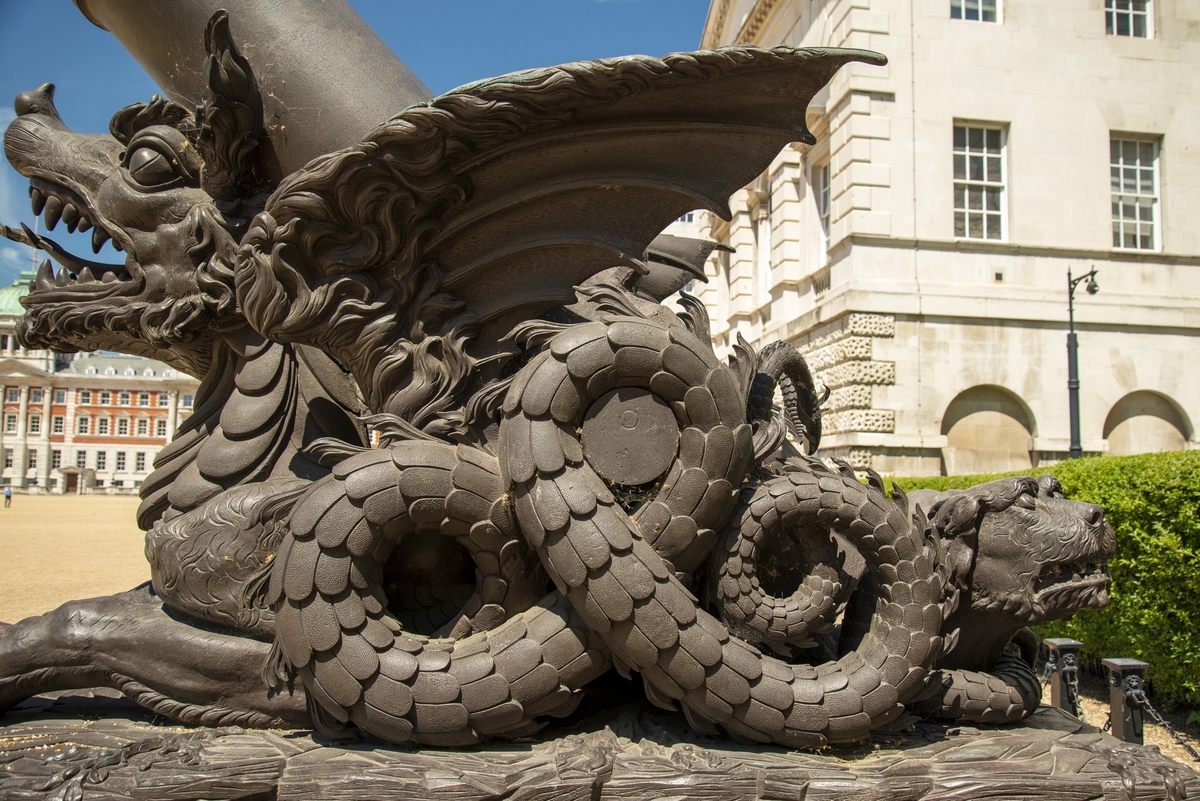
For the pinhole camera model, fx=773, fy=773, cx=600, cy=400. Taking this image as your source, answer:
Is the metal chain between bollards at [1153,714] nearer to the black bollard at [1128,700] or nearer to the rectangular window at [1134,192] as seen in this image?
the black bollard at [1128,700]

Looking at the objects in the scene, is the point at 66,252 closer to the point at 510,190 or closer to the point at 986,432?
the point at 510,190

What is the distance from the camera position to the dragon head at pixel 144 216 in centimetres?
257

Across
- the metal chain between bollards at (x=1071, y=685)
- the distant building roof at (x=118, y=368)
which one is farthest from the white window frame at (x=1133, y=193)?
the distant building roof at (x=118, y=368)

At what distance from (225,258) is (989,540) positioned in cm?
261

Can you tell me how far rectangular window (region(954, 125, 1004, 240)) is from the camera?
43.8 feet

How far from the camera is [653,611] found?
2004mm

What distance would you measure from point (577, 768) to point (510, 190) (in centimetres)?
166

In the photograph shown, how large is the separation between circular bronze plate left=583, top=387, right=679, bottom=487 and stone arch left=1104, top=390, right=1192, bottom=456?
13.7m

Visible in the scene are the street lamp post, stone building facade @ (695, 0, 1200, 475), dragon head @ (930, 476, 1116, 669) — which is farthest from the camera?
stone building facade @ (695, 0, 1200, 475)

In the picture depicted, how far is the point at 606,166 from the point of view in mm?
2418

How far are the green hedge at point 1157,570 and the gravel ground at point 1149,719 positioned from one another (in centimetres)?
14

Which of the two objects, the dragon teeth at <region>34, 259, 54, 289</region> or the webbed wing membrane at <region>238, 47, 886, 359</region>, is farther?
the dragon teeth at <region>34, 259, 54, 289</region>

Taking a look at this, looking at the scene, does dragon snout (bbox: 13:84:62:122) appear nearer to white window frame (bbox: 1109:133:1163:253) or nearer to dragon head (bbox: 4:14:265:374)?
dragon head (bbox: 4:14:265:374)

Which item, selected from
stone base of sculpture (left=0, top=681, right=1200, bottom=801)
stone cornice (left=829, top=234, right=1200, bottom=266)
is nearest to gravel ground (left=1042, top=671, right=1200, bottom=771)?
stone base of sculpture (left=0, top=681, right=1200, bottom=801)
